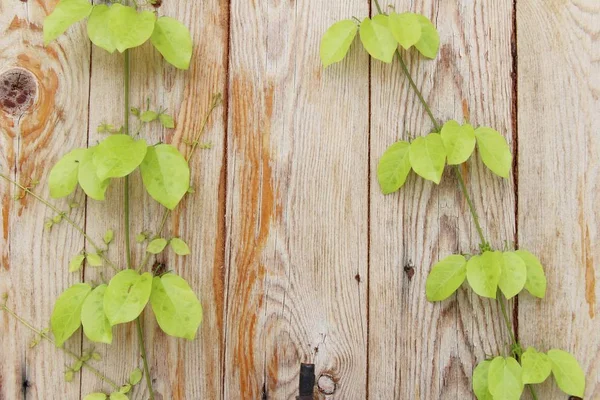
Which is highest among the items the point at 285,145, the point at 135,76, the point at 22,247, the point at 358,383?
the point at 135,76

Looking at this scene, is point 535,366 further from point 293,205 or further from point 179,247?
point 179,247

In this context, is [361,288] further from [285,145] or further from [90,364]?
[90,364]

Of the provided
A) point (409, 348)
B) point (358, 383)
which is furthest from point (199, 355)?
point (409, 348)

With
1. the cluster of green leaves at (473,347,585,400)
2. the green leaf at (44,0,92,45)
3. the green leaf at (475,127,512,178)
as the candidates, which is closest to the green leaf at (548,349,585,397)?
the cluster of green leaves at (473,347,585,400)

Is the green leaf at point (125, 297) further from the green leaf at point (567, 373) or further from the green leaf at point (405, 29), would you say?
the green leaf at point (567, 373)

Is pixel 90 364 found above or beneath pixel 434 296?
beneath

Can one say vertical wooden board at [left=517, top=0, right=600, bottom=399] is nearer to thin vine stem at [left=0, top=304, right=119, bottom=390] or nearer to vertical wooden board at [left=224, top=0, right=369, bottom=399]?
vertical wooden board at [left=224, top=0, right=369, bottom=399]
